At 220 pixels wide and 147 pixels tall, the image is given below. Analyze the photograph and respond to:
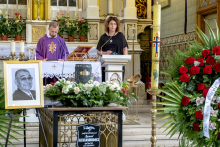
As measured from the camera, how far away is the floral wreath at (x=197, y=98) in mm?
2564

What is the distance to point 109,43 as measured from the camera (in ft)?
19.7

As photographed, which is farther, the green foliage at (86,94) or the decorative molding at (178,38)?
the decorative molding at (178,38)

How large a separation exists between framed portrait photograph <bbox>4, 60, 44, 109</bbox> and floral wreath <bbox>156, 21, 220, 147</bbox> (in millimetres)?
1026

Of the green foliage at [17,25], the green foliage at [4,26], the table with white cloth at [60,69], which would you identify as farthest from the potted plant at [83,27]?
the table with white cloth at [60,69]

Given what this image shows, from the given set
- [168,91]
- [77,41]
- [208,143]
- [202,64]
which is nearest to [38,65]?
[168,91]

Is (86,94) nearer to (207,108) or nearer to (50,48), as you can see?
(207,108)

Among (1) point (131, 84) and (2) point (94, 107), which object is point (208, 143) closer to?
(2) point (94, 107)

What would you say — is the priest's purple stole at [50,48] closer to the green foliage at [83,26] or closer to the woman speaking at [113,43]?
the woman speaking at [113,43]

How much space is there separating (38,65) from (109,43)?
134 inches

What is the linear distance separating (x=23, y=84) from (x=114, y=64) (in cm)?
298

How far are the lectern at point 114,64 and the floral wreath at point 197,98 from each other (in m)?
2.66

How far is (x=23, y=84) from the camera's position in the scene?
8.63 ft

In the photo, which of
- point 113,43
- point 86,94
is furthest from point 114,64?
point 86,94

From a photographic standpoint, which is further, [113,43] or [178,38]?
[178,38]
